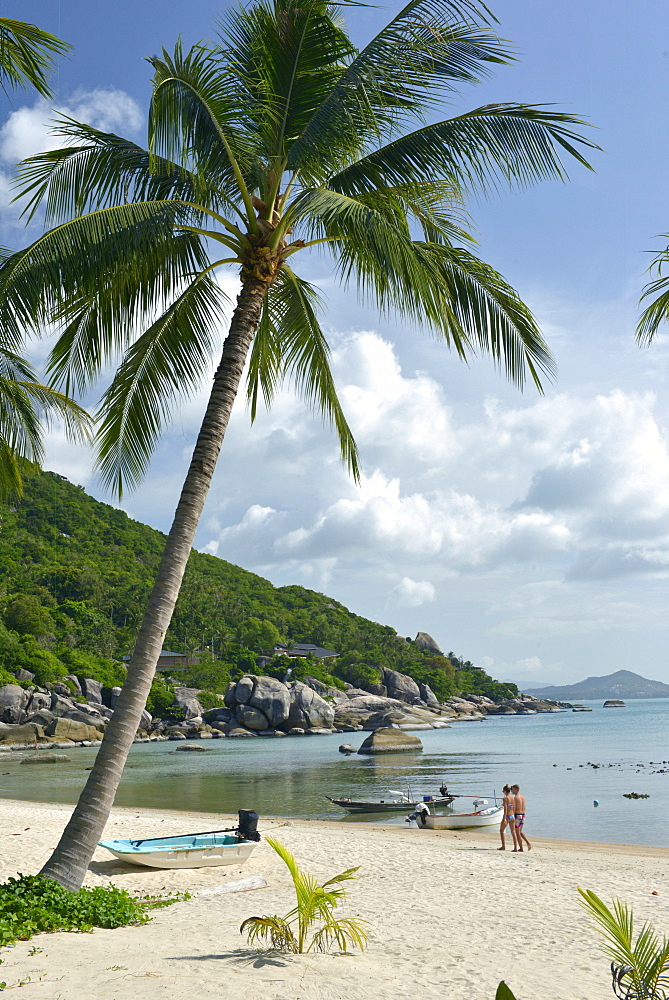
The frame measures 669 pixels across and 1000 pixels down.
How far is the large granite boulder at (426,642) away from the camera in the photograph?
152 m

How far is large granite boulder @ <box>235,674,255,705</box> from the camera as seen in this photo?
258ft

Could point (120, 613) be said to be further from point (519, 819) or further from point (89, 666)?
point (519, 819)

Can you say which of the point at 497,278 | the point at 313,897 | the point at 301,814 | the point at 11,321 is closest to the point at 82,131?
the point at 11,321

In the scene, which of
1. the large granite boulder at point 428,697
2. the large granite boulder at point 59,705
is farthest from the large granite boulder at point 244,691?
the large granite boulder at point 428,697

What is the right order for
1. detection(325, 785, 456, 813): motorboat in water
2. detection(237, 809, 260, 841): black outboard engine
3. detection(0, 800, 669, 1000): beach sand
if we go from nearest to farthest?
detection(0, 800, 669, 1000): beach sand
detection(237, 809, 260, 841): black outboard engine
detection(325, 785, 456, 813): motorboat in water

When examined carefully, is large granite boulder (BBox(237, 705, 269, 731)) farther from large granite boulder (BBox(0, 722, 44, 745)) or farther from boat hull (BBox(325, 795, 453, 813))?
boat hull (BBox(325, 795, 453, 813))

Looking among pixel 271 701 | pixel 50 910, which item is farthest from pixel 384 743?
pixel 50 910

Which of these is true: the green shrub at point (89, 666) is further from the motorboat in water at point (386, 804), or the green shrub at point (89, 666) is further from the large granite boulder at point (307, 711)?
the motorboat in water at point (386, 804)

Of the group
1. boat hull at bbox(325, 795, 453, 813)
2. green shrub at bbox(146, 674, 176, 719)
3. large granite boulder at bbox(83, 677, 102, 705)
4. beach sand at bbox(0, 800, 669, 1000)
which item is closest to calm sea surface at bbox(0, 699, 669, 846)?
boat hull at bbox(325, 795, 453, 813)

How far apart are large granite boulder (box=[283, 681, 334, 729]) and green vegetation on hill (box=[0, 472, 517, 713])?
41.2ft

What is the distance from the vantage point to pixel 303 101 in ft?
29.4

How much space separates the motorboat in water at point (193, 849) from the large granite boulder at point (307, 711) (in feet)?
225

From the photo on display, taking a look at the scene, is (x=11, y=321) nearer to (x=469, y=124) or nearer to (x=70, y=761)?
(x=469, y=124)

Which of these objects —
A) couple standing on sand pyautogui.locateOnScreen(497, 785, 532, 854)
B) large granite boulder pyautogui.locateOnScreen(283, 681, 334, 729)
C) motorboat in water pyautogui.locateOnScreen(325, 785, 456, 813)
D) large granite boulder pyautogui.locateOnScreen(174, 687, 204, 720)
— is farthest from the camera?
large granite boulder pyautogui.locateOnScreen(283, 681, 334, 729)
